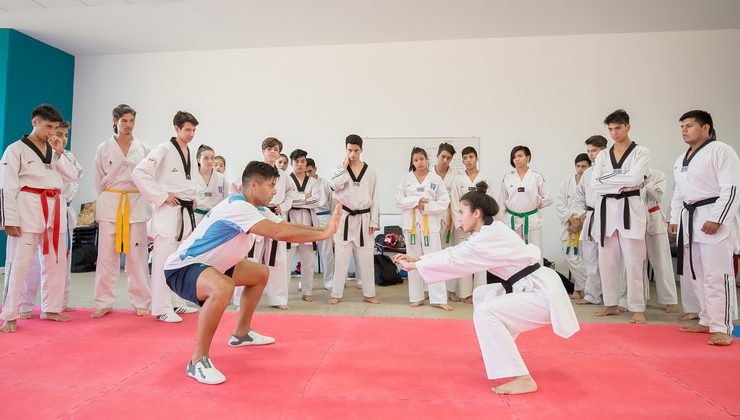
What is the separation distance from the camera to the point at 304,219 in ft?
17.0

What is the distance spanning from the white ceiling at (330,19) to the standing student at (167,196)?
281 centimetres

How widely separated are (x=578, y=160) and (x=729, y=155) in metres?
2.11

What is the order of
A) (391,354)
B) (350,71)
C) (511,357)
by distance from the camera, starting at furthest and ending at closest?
(350,71)
(391,354)
(511,357)

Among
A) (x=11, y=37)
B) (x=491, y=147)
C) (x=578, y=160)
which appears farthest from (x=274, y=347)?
(x=11, y=37)

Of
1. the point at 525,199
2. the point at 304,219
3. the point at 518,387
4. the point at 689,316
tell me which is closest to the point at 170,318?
the point at 304,219

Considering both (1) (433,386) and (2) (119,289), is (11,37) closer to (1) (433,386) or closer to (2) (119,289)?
(2) (119,289)

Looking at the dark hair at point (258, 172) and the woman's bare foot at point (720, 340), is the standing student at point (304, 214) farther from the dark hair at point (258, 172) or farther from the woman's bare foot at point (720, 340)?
the woman's bare foot at point (720, 340)

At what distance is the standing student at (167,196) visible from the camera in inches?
141

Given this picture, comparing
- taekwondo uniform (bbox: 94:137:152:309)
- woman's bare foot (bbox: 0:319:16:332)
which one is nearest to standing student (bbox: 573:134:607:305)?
taekwondo uniform (bbox: 94:137:152:309)

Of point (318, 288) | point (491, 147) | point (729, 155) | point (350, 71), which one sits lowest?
point (318, 288)

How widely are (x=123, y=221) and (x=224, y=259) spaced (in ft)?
5.34

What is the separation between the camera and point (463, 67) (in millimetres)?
6902

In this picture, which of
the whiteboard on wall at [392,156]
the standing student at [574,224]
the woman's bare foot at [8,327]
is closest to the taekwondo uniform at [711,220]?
the standing student at [574,224]

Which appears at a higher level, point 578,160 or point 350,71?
point 350,71
